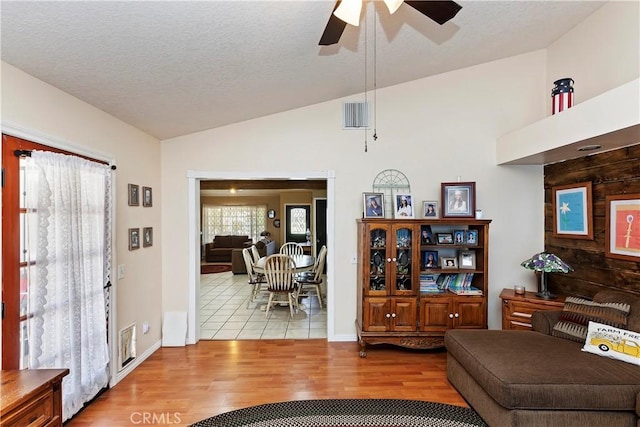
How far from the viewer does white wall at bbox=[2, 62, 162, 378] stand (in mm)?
2156

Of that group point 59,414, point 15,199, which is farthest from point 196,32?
point 59,414

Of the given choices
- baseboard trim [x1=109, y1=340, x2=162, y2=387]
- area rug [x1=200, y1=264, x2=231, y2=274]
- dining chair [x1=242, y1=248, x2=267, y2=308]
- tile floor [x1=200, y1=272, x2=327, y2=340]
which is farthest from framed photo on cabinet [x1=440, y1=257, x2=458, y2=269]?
area rug [x1=200, y1=264, x2=231, y2=274]

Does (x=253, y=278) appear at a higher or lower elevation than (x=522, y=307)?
lower

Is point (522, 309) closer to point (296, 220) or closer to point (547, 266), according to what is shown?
point (547, 266)

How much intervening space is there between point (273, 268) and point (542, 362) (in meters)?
3.49

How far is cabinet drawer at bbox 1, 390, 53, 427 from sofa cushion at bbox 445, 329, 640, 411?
2.63 meters

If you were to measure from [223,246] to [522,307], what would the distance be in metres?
9.62

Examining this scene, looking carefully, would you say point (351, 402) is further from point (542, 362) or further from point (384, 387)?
point (542, 362)

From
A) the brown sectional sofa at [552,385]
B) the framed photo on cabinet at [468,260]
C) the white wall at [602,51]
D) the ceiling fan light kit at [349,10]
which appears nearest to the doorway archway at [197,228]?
the framed photo on cabinet at [468,260]

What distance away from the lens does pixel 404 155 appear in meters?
4.02

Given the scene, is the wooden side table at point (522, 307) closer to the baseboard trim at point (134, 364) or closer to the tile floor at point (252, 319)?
the tile floor at point (252, 319)

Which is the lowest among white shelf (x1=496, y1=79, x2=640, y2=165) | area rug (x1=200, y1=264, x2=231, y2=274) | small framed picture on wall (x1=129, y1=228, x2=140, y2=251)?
area rug (x1=200, y1=264, x2=231, y2=274)

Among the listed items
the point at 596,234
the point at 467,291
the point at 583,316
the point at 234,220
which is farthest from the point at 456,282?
the point at 234,220

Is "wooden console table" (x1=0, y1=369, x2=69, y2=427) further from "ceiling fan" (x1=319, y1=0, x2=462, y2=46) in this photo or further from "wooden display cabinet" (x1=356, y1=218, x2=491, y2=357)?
"wooden display cabinet" (x1=356, y1=218, x2=491, y2=357)
